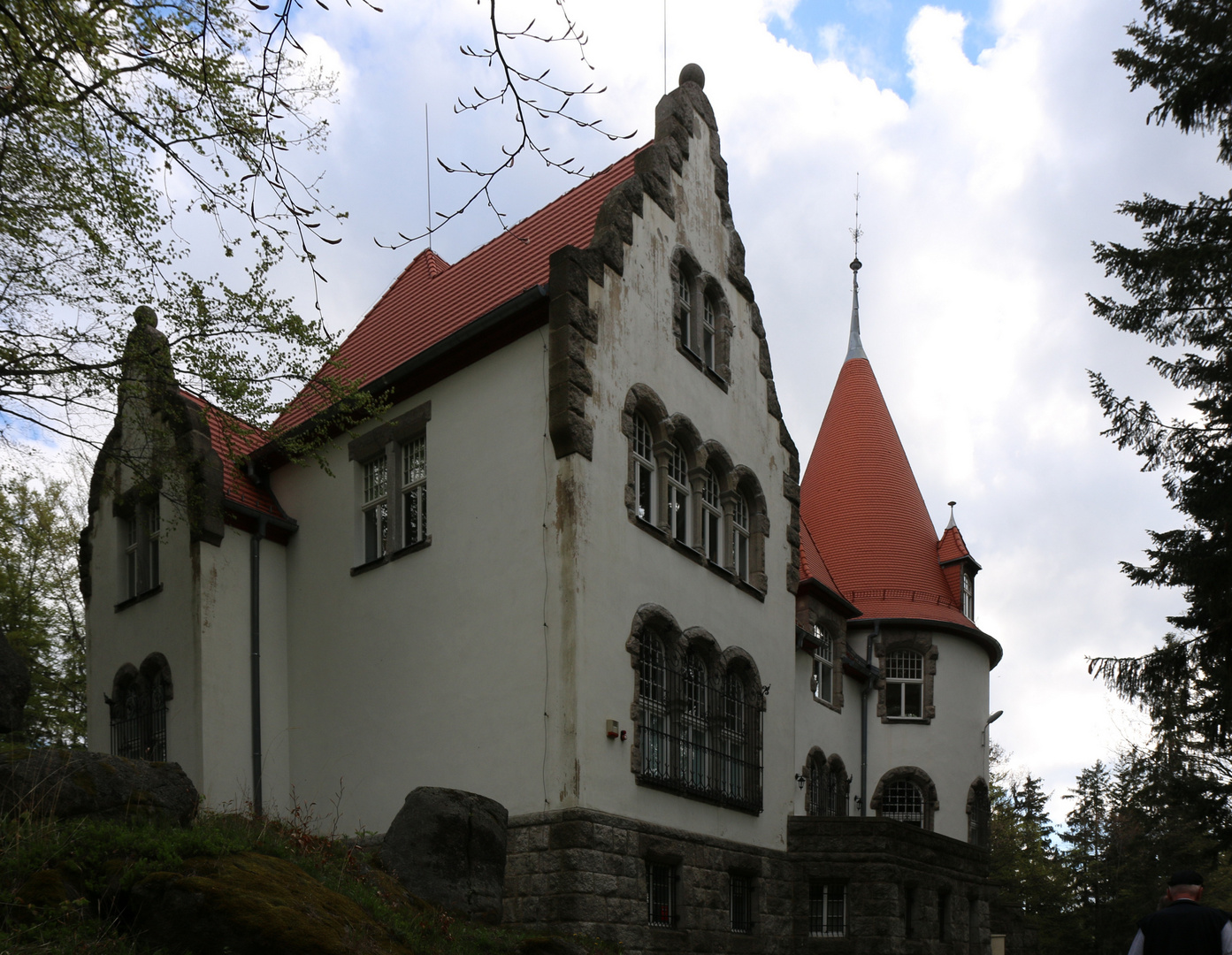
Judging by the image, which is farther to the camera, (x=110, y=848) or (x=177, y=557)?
(x=177, y=557)

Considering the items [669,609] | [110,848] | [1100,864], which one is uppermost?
[669,609]

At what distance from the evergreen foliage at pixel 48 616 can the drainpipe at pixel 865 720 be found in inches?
685

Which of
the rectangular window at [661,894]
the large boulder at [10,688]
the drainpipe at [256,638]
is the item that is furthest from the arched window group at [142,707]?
the large boulder at [10,688]

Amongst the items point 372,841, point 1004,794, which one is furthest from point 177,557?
point 1004,794

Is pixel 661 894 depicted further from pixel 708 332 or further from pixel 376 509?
pixel 708 332

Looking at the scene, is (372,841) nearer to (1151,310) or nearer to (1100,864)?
(1151,310)

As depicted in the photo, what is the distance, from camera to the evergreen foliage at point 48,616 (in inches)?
1105

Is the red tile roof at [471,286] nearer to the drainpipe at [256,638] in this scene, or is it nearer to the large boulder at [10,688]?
the drainpipe at [256,638]

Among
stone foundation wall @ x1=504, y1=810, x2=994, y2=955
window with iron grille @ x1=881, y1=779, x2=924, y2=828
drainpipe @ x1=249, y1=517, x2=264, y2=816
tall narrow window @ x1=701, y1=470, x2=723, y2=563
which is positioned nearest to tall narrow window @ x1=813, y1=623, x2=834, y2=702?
window with iron grille @ x1=881, y1=779, x2=924, y2=828

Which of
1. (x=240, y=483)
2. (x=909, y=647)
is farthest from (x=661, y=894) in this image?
(x=909, y=647)

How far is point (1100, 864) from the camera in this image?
40.2 meters

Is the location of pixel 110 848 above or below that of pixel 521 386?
below

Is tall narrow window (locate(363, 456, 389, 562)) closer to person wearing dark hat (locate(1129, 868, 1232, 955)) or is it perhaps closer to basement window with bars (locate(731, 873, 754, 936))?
basement window with bars (locate(731, 873, 754, 936))

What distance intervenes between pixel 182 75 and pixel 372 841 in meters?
9.35
